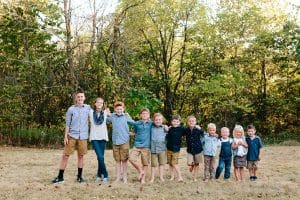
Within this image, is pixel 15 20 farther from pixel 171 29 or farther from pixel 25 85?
pixel 171 29

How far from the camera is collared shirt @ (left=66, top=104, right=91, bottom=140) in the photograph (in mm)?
7797

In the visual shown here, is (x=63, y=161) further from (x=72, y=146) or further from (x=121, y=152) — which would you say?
(x=121, y=152)

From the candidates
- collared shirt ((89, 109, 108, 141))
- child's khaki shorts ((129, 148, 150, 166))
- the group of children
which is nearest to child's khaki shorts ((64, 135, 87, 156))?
the group of children

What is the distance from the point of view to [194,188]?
24.7 ft

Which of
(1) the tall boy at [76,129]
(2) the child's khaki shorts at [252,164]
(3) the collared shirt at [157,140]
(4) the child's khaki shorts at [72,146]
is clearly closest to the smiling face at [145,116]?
(3) the collared shirt at [157,140]

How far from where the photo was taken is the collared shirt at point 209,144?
837 centimetres

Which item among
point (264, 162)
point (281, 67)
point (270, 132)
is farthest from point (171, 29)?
point (264, 162)

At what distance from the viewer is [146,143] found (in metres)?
8.08

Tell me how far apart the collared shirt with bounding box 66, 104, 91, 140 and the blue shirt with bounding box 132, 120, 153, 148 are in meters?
0.86

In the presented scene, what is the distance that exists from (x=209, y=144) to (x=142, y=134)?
1254 millimetres

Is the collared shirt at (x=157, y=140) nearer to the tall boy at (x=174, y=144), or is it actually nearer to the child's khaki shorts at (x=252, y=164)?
the tall boy at (x=174, y=144)

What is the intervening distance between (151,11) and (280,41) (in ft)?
19.4

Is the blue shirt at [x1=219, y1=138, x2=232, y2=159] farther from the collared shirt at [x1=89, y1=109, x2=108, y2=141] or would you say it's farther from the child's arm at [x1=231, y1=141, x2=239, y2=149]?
the collared shirt at [x1=89, y1=109, x2=108, y2=141]

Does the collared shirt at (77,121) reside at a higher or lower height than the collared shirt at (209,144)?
higher
